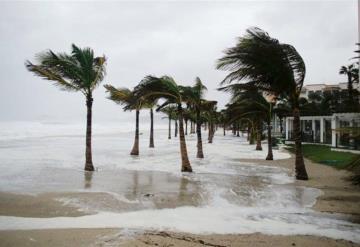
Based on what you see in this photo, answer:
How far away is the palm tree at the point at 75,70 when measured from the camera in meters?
13.6

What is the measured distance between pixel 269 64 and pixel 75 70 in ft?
24.1

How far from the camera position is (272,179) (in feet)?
41.9

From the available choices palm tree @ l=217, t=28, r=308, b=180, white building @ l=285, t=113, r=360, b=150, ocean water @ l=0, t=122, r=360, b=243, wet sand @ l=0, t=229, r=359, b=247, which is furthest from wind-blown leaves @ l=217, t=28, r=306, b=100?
wet sand @ l=0, t=229, r=359, b=247

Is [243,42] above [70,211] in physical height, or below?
above

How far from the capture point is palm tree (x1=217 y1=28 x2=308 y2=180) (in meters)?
11.7

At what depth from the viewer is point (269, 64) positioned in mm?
11727

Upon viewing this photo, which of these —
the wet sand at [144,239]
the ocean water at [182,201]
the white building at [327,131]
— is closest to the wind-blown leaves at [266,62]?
the white building at [327,131]

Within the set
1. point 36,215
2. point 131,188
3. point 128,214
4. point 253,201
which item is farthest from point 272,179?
point 36,215

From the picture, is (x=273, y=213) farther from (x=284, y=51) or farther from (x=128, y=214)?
(x=284, y=51)

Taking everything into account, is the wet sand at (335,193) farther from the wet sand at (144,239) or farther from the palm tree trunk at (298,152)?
the wet sand at (144,239)

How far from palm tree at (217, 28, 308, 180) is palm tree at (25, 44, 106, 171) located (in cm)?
521

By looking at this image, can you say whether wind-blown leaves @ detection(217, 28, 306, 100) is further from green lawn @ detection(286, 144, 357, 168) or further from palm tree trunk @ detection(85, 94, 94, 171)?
palm tree trunk @ detection(85, 94, 94, 171)

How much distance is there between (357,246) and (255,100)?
626 inches

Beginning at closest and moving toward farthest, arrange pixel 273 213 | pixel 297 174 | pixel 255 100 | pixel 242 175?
pixel 273 213 < pixel 297 174 < pixel 242 175 < pixel 255 100
